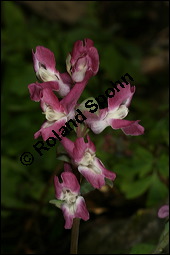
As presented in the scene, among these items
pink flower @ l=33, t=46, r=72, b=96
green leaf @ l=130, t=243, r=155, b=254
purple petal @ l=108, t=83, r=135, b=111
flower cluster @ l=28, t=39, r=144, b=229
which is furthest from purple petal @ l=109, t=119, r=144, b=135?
green leaf @ l=130, t=243, r=155, b=254

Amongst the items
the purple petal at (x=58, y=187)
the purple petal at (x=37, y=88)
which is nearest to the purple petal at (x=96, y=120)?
the purple petal at (x=37, y=88)

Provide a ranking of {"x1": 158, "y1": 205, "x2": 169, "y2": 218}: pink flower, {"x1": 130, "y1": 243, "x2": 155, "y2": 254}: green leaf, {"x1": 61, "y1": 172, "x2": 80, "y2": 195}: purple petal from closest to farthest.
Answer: {"x1": 61, "y1": 172, "x2": 80, "y2": 195}: purple petal
{"x1": 158, "y1": 205, "x2": 169, "y2": 218}: pink flower
{"x1": 130, "y1": 243, "x2": 155, "y2": 254}: green leaf

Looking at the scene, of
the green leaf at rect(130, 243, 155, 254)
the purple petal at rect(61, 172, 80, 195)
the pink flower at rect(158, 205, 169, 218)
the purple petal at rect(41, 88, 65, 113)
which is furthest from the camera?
the green leaf at rect(130, 243, 155, 254)

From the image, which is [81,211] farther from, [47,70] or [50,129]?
[47,70]

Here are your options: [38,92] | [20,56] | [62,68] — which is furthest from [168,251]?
[20,56]

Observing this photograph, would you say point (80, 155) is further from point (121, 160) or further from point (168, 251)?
point (121, 160)

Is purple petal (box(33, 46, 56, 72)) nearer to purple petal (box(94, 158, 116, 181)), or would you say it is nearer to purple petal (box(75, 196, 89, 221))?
purple petal (box(94, 158, 116, 181))

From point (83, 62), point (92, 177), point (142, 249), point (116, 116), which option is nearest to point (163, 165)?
point (142, 249)
